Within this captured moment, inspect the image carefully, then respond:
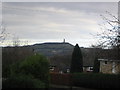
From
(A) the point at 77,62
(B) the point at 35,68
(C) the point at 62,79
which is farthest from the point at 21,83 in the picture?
(A) the point at 77,62

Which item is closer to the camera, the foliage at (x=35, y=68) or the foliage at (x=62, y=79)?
the foliage at (x=35, y=68)

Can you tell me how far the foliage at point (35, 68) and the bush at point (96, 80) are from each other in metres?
8.33

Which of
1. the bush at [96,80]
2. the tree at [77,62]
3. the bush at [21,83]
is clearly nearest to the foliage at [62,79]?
the bush at [96,80]

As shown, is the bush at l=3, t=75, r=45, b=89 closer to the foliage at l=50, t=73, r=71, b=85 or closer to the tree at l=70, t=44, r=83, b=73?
the foliage at l=50, t=73, r=71, b=85

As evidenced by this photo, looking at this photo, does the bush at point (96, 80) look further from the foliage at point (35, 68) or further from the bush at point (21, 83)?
the bush at point (21, 83)

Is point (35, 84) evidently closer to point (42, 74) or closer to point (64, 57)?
point (42, 74)

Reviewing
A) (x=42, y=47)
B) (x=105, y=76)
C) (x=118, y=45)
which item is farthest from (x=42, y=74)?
(x=42, y=47)

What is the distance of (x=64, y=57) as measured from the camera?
191 feet

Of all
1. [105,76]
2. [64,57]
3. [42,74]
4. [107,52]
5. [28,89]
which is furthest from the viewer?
[64,57]

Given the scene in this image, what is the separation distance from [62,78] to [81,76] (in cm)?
232

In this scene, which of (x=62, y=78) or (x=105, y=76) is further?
(x=62, y=78)

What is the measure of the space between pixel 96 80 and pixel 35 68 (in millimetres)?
12045

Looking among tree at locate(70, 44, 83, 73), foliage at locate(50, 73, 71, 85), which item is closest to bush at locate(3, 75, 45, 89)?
foliage at locate(50, 73, 71, 85)

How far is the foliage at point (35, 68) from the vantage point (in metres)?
17.7
